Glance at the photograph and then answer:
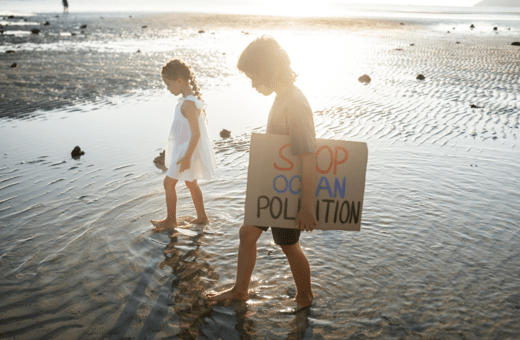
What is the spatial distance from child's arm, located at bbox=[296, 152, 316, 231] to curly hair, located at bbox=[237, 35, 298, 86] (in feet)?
1.83

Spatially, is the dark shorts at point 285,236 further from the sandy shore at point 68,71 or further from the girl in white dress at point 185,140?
the sandy shore at point 68,71

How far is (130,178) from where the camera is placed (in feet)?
19.4

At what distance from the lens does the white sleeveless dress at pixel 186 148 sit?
4.29 metres

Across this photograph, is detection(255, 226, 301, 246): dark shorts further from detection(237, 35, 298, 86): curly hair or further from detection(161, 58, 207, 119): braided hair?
detection(161, 58, 207, 119): braided hair

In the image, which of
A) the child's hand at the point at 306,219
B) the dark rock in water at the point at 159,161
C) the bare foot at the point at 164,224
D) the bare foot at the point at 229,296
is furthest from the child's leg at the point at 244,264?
the dark rock in water at the point at 159,161

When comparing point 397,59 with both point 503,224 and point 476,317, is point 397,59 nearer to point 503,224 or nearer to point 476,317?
point 503,224

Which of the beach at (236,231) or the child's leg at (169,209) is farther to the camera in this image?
the child's leg at (169,209)

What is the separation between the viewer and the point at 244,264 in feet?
10.2

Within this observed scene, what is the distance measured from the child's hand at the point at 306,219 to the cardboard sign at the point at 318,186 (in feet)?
0.29

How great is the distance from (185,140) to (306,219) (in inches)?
82.5

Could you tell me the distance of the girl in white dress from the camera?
4.19 m

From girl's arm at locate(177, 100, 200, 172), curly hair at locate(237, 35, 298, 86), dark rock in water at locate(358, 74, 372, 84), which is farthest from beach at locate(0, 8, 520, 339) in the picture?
dark rock in water at locate(358, 74, 372, 84)

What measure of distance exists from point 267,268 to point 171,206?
4.40 feet

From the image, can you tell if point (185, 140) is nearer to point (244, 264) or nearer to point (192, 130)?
point (192, 130)
